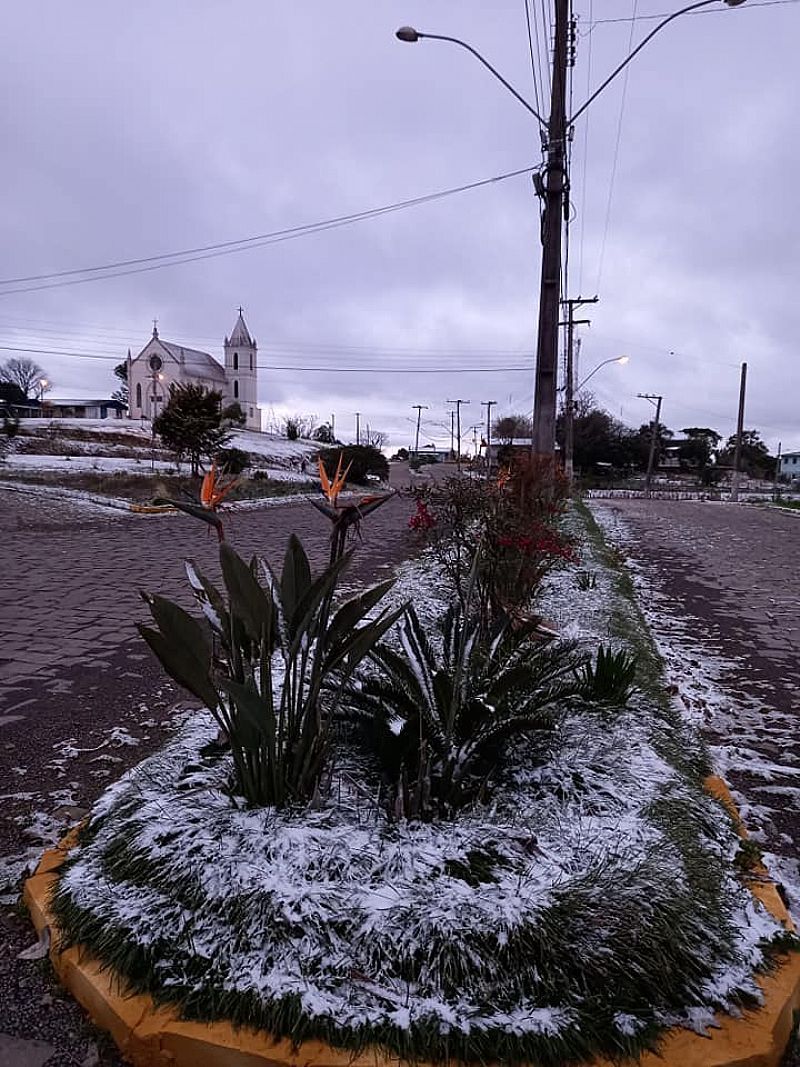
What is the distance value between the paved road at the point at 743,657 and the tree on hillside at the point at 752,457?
200 ft

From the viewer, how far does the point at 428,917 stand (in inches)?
61.2

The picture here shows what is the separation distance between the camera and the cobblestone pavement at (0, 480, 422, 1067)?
62.1 inches

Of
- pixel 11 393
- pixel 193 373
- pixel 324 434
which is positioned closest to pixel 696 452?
pixel 324 434

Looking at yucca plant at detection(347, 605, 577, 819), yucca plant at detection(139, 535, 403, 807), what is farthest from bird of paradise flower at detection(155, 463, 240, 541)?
yucca plant at detection(347, 605, 577, 819)

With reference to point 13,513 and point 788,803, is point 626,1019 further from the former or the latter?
point 13,513

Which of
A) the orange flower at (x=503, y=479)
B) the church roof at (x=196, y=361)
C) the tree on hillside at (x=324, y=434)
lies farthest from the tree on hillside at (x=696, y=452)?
the orange flower at (x=503, y=479)

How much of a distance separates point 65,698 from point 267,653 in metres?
2.36

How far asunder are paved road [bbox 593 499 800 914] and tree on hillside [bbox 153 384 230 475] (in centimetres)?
1421

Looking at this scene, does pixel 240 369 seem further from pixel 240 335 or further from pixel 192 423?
pixel 192 423

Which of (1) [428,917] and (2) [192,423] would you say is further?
(2) [192,423]

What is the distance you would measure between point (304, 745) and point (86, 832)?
76 cm

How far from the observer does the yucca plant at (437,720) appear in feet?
6.97

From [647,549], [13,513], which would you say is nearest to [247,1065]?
[647,549]

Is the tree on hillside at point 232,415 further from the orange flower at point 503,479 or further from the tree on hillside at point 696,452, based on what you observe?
the tree on hillside at point 696,452
